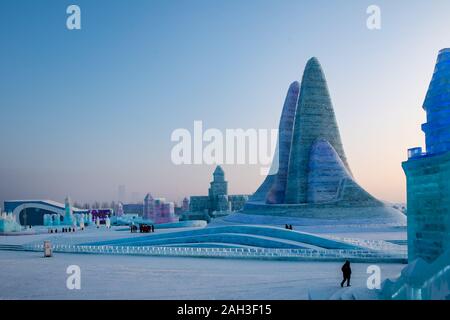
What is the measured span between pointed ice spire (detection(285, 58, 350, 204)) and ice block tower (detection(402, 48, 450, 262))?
23630 mm

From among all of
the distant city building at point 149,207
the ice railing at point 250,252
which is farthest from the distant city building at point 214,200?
the ice railing at point 250,252

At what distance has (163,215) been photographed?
49.5m

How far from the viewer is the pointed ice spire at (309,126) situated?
34.4 meters

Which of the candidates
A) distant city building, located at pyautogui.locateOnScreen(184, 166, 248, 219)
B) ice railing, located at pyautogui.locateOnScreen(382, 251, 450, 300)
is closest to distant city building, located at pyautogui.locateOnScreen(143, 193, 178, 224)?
distant city building, located at pyautogui.locateOnScreen(184, 166, 248, 219)

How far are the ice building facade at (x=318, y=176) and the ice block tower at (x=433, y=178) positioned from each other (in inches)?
801

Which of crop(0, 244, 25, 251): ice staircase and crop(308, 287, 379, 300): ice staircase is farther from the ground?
crop(308, 287, 379, 300): ice staircase

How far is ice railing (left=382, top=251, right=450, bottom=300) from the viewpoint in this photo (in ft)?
25.5

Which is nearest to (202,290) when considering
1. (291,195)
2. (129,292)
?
(129,292)

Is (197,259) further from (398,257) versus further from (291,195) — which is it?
(291,195)

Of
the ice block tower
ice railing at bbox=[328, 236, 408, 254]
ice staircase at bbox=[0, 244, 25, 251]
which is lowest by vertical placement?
ice staircase at bbox=[0, 244, 25, 251]

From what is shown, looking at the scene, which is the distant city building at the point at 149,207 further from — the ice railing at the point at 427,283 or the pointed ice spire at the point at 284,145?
the ice railing at the point at 427,283

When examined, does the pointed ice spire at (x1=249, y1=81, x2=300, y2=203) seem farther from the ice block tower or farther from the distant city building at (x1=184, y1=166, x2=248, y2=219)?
the ice block tower

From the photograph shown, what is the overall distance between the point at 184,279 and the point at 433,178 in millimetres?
A: 8140

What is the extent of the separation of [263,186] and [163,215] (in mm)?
13888
